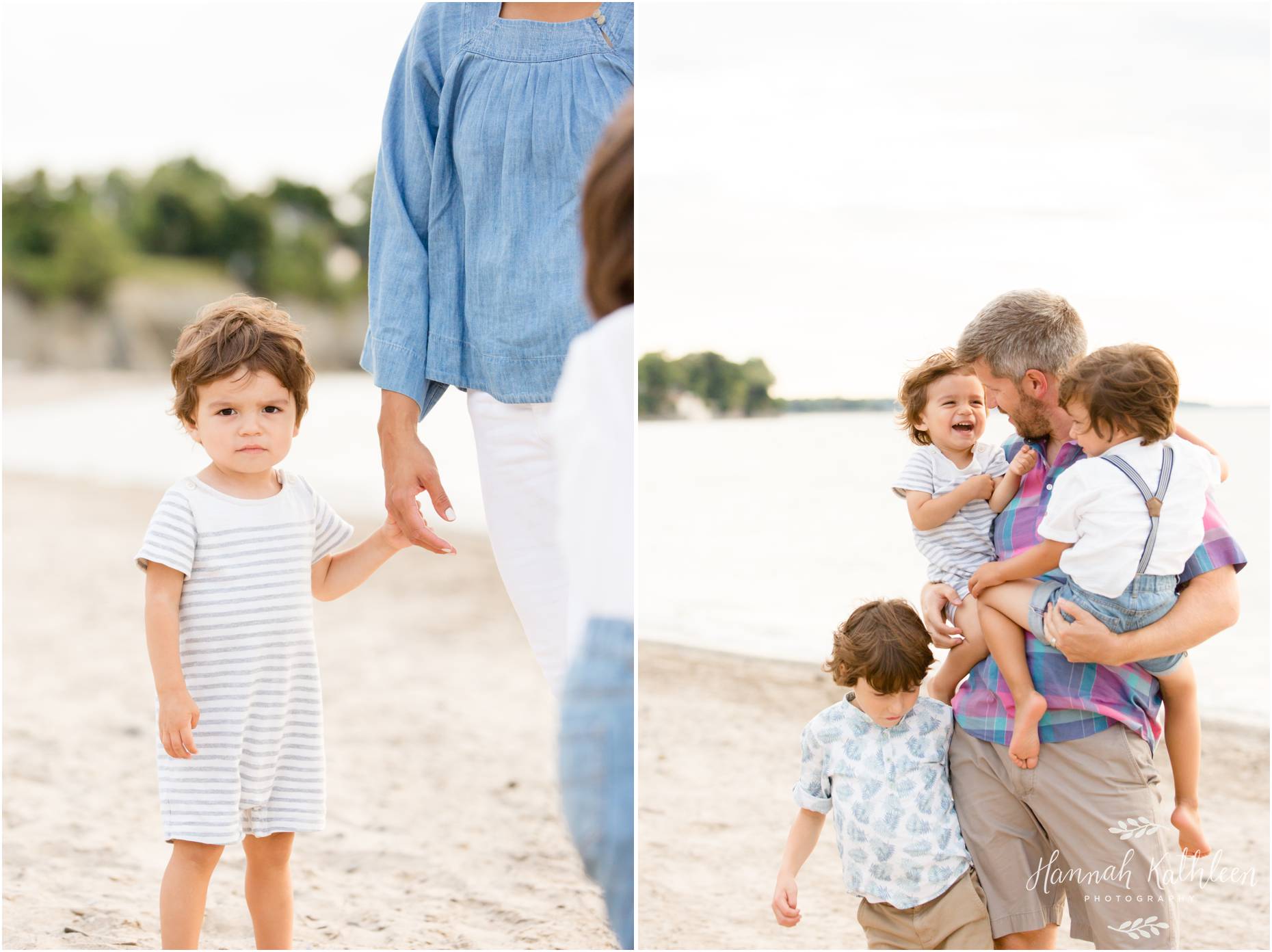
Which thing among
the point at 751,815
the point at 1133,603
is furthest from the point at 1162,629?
the point at 751,815

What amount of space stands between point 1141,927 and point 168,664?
4.74ft

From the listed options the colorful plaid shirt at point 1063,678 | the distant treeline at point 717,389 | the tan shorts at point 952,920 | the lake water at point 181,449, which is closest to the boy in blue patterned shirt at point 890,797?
the tan shorts at point 952,920

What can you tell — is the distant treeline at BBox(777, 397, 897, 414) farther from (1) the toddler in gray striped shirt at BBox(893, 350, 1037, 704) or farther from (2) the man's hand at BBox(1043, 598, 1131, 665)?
(2) the man's hand at BBox(1043, 598, 1131, 665)

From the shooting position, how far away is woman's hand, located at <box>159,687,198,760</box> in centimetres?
174

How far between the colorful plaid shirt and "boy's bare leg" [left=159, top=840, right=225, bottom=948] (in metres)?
1.19

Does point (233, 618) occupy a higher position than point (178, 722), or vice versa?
point (233, 618)

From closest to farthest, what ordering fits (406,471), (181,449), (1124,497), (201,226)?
1. (1124,497)
2. (406,471)
3. (181,449)
4. (201,226)

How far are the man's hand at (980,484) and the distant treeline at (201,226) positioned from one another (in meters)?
31.1

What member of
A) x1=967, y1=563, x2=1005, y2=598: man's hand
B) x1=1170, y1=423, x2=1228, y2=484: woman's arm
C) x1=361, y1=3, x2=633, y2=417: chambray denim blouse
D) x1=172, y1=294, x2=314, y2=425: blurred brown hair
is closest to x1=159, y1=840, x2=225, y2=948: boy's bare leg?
x1=172, y1=294, x2=314, y2=425: blurred brown hair

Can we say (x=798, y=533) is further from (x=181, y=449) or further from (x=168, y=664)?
(x=181, y=449)

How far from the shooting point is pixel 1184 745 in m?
1.75

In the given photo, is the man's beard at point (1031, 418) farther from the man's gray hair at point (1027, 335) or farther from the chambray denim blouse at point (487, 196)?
the chambray denim blouse at point (487, 196)

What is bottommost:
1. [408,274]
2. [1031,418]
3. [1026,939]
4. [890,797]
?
[1026,939]

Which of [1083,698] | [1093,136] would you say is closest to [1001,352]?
[1083,698]
